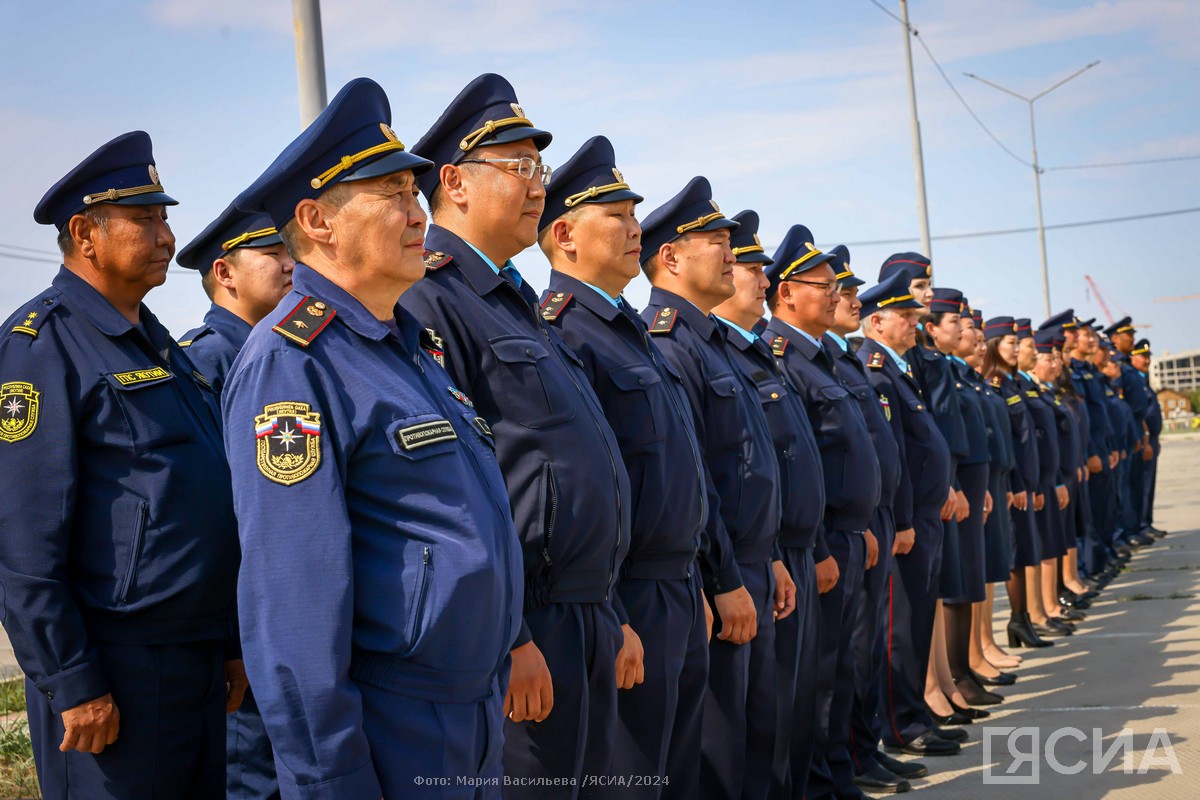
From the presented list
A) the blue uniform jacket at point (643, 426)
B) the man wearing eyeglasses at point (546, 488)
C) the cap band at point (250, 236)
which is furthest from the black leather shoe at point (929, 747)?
the cap band at point (250, 236)

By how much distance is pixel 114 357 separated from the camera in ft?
10.9

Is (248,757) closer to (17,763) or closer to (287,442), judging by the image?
(287,442)

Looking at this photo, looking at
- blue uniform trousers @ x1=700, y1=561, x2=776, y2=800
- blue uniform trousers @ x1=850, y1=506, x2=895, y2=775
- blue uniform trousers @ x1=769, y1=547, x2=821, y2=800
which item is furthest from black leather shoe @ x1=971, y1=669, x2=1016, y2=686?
blue uniform trousers @ x1=700, y1=561, x2=776, y2=800

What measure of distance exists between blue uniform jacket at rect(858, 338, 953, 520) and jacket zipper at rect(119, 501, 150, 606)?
4.64 m

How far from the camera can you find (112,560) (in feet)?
10.2

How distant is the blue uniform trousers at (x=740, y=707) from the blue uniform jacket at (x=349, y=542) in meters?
2.10

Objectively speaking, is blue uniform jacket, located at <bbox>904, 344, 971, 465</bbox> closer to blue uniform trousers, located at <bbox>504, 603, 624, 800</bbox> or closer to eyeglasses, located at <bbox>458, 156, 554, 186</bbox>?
eyeglasses, located at <bbox>458, 156, 554, 186</bbox>

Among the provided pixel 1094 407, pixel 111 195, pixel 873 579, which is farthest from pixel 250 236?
pixel 1094 407

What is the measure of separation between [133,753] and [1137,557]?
45.2 feet

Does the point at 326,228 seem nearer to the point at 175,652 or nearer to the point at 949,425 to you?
the point at 175,652

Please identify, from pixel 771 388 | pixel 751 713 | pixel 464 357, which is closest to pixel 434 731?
pixel 464 357

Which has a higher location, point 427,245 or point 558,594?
point 427,245

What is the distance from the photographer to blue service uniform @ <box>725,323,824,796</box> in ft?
15.9

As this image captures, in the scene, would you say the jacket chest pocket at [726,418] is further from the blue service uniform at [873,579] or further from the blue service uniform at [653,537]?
the blue service uniform at [873,579]
